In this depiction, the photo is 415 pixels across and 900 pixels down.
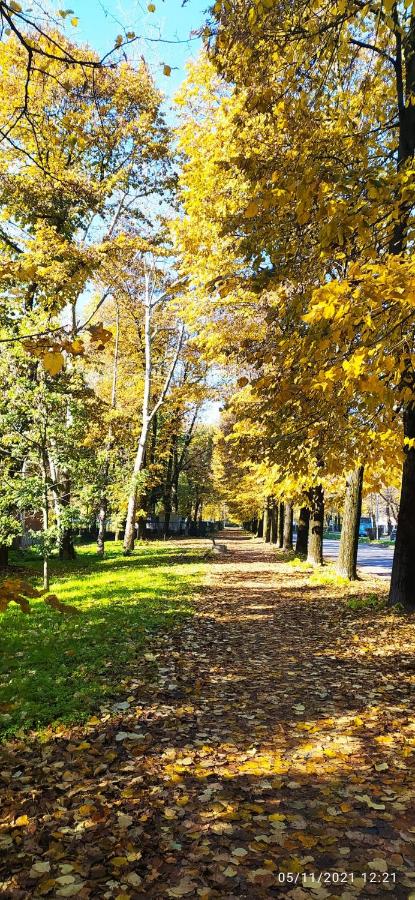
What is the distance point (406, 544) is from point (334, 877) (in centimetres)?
677

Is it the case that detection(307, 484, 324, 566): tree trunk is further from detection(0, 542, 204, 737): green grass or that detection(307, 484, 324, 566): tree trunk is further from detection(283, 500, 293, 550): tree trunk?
detection(283, 500, 293, 550): tree trunk

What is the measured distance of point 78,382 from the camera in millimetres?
10812

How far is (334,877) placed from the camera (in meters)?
2.82

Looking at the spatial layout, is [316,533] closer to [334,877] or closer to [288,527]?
[288,527]

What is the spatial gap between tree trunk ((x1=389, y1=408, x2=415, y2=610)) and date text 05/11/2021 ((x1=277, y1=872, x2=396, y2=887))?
262 inches

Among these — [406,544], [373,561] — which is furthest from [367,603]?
[373,561]

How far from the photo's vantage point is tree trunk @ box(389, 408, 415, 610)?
29.5 feet

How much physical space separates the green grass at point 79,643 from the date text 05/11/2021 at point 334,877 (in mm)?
1855

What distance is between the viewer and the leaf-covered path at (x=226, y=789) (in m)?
2.83

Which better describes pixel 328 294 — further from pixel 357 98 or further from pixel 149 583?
pixel 149 583

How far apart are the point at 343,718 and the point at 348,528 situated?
7.87 metres

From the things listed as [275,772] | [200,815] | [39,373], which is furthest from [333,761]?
[39,373]

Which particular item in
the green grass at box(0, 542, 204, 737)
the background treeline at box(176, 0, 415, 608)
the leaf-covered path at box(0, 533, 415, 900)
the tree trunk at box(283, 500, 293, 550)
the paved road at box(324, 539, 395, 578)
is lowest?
the paved road at box(324, 539, 395, 578)

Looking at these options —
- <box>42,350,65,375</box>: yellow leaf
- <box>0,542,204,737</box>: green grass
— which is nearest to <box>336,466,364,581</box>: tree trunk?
<box>0,542,204,737</box>: green grass
